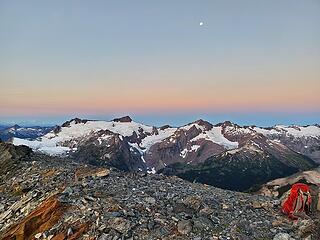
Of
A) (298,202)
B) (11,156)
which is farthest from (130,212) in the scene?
(11,156)

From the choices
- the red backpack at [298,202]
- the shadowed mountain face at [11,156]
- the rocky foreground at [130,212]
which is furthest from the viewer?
the shadowed mountain face at [11,156]

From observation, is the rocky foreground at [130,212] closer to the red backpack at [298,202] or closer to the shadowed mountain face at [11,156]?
→ the red backpack at [298,202]

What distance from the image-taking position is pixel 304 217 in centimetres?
2183

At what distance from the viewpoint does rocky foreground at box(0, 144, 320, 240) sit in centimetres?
1962

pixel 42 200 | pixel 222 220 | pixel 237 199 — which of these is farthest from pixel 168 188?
pixel 42 200

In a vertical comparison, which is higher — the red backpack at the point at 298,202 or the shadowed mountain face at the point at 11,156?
the red backpack at the point at 298,202

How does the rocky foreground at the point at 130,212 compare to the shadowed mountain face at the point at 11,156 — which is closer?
the rocky foreground at the point at 130,212

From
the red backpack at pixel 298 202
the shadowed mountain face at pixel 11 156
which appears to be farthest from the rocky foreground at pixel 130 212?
the shadowed mountain face at pixel 11 156

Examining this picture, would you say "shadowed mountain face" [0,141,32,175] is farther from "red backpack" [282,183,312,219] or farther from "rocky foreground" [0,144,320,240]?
"red backpack" [282,183,312,219]

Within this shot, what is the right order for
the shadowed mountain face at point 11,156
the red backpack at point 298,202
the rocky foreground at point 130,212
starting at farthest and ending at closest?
the shadowed mountain face at point 11,156 < the red backpack at point 298,202 < the rocky foreground at point 130,212

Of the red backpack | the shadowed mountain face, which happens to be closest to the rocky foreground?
the red backpack

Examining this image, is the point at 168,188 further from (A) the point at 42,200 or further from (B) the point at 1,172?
(B) the point at 1,172

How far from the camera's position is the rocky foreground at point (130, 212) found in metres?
19.6

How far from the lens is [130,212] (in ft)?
68.9
